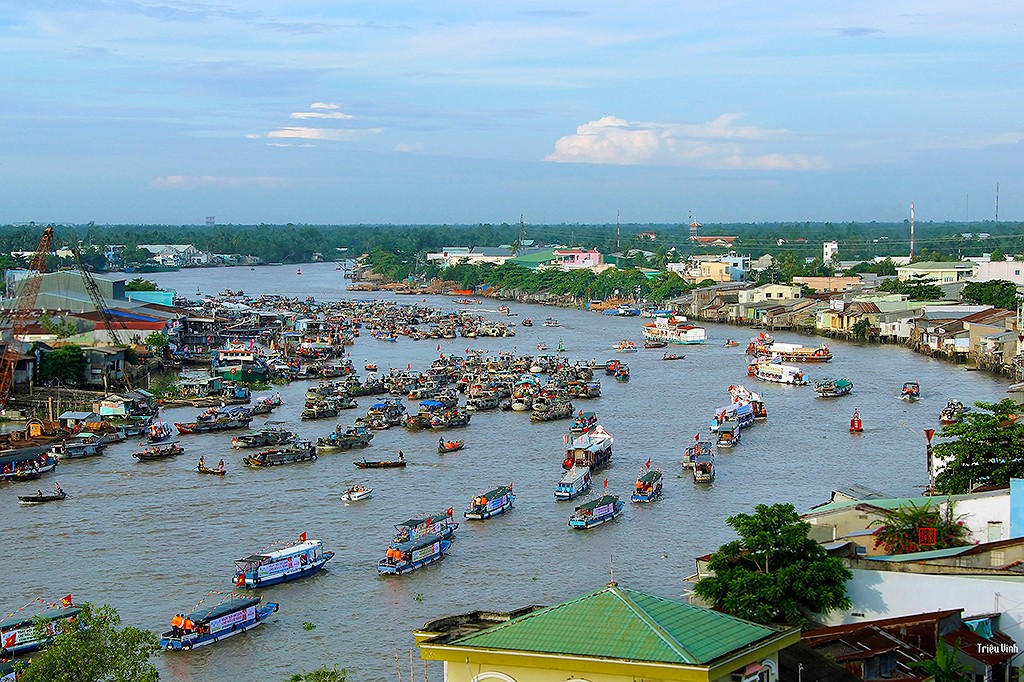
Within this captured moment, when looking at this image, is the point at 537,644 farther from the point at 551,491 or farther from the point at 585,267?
the point at 585,267

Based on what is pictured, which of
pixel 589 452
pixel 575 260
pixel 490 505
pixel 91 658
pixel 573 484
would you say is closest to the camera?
pixel 91 658

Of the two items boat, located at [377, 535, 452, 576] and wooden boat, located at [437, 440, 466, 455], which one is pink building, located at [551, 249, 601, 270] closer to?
wooden boat, located at [437, 440, 466, 455]

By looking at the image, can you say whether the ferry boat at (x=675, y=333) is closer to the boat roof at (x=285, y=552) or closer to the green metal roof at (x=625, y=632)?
the boat roof at (x=285, y=552)

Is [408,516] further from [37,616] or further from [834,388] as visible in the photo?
[834,388]

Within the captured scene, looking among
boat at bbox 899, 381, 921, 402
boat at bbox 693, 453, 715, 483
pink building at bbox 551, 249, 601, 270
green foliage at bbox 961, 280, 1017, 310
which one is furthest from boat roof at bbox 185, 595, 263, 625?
pink building at bbox 551, 249, 601, 270

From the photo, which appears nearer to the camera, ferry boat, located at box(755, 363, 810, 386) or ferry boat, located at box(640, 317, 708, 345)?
ferry boat, located at box(755, 363, 810, 386)

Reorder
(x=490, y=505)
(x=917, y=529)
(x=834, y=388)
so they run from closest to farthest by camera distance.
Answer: (x=917, y=529), (x=490, y=505), (x=834, y=388)

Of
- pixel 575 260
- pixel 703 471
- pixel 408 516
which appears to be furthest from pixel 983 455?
pixel 575 260
